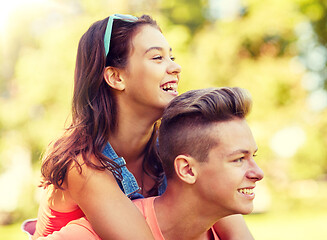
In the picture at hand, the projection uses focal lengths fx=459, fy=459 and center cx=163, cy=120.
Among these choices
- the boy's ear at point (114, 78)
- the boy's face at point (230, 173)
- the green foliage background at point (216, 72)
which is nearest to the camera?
the boy's face at point (230, 173)

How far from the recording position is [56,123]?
11.3m

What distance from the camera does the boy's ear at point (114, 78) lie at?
9.21ft

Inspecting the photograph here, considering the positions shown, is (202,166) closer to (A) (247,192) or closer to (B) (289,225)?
(A) (247,192)

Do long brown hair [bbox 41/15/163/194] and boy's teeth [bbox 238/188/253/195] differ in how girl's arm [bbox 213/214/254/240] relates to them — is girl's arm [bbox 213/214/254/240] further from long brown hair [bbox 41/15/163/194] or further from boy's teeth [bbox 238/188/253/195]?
long brown hair [bbox 41/15/163/194]

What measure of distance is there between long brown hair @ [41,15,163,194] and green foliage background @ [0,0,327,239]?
8.09 m

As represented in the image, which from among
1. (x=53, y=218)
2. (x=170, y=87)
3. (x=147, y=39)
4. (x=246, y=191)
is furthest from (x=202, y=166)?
(x=53, y=218)

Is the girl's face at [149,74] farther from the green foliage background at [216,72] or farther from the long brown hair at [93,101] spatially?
the green foliage background at [216,72]

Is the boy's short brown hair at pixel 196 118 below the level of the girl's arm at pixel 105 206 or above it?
above

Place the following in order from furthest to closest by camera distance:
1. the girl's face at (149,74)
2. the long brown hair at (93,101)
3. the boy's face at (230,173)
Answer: the girl's face at (149,74) < the long brown hair at (93,101) < the boy's face at (230,173)

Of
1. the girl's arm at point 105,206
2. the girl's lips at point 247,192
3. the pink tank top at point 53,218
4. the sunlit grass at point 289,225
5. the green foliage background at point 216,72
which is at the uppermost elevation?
the green foliage background at point 216,72

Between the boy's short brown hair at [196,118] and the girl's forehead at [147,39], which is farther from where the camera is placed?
the girl's forehead at [147,39]

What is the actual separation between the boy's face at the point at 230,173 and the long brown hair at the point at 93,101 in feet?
1.89

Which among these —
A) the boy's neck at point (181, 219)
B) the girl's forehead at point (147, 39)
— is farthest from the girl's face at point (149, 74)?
the boy's neck at point (181, 219)

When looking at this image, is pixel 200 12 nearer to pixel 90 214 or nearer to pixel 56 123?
pixel 56 123
